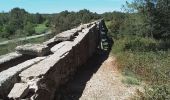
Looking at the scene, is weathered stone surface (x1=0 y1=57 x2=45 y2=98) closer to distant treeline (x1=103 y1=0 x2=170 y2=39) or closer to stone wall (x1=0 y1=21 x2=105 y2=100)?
stone wall (x1=0 y1=21 x2=105 y2=100)

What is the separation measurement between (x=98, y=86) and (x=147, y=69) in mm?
2485

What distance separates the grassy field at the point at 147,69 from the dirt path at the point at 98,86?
1.31 feet

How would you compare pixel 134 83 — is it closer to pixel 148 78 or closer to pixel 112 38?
pixel 148 78

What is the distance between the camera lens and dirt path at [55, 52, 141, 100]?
28.3 ft

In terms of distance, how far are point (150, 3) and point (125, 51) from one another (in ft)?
18.9

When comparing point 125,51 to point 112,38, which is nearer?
point 125,51

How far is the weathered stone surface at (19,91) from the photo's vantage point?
5.86 meters

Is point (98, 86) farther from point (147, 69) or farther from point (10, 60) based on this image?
point (10, 60)

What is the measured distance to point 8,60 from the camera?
336 inches

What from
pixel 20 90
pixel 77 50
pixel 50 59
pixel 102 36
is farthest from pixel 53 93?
pixel 102 36

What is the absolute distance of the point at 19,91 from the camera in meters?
6.03

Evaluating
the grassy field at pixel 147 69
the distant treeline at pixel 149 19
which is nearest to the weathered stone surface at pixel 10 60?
the grassy field at pixel 147 69

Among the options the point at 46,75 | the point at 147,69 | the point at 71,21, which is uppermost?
the point at 46,75

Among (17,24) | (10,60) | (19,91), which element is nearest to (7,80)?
(19,91)
